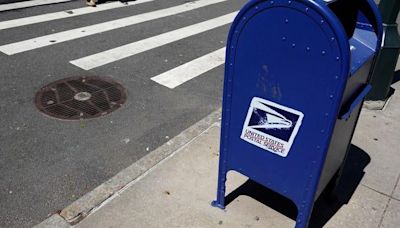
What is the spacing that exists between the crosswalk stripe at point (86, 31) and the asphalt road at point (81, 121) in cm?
5

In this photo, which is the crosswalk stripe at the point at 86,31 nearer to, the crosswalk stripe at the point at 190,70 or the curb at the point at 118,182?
the crosswalk stripe at the point at 190,70

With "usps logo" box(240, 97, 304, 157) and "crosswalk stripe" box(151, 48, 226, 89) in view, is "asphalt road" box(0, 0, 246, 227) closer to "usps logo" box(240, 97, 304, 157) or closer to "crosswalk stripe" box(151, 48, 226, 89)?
"crosswalk stripe" box(151, 48, 226, 89)

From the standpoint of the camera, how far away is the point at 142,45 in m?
6.89

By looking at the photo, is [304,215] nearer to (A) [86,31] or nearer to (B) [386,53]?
(B) [386,53]

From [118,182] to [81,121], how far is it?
140 centimetres

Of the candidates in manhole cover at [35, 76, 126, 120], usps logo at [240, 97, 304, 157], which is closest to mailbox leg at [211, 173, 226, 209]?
usps logo at [240, 97, 304, 157]

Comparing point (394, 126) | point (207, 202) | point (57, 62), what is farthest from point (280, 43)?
point (57, 62)

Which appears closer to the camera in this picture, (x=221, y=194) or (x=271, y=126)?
(x=271, y=126)

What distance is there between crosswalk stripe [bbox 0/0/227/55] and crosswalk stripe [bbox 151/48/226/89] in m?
2.26

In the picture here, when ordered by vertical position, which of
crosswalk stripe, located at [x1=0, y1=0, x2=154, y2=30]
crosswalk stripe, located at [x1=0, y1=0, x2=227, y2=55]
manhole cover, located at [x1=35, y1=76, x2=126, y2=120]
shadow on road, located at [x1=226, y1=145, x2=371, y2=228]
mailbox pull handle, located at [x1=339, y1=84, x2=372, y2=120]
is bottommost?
shadow on road, located at [x1=226, y1=145, x2=371, y2=228]

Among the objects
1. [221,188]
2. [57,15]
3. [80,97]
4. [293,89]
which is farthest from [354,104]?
[57,15]

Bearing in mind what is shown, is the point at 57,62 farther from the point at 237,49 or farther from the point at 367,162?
the point at 367,162

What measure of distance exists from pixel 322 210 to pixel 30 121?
11.3 feet

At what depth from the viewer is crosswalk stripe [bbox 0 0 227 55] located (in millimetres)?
6363
